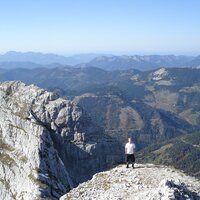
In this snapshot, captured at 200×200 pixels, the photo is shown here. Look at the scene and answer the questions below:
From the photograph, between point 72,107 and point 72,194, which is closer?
point 72,194

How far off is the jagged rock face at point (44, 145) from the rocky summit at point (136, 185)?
46.0 m

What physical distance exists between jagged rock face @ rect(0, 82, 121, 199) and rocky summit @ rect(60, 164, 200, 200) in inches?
1811

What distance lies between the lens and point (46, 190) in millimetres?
101062

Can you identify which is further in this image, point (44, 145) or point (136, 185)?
point (44, 145)

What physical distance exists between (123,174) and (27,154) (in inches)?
2495

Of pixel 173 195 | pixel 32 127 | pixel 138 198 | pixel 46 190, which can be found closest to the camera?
pixel 173 195

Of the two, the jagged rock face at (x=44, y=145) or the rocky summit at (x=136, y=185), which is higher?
the rocky summit at (x=136, y=185)

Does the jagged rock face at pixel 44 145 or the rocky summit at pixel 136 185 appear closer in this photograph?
the rocky summit at pixel 136 185

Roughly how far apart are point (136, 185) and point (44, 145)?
6562 centimetres

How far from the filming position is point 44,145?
114438mm

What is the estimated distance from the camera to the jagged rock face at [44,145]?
358 feet

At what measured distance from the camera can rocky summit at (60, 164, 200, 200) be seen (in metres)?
44.2

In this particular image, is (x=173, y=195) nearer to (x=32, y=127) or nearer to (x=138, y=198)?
(x=138, y=198)

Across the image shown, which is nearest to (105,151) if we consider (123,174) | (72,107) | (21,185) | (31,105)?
(72,107)
